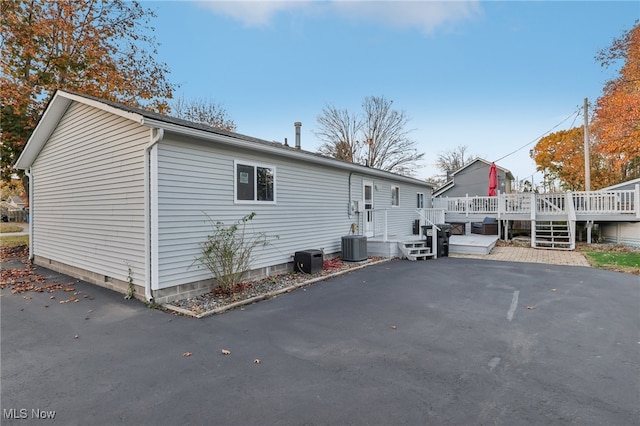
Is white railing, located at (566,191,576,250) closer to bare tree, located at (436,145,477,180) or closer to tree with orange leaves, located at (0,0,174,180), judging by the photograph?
tree with orange leaves, located at (0,0,174,180)

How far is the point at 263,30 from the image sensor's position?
11672 mm

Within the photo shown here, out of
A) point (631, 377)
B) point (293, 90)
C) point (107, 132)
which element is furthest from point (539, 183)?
point (107, 132)

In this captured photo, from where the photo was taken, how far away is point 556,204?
1327cm

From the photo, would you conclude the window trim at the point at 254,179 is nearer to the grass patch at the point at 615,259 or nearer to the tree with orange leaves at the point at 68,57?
the grass patch at the point at 615,259

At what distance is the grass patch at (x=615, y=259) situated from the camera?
811 centimetres

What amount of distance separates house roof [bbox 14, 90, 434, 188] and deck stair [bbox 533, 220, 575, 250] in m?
7.86

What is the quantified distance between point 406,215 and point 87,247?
1208cm

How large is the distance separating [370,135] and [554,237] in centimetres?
1793

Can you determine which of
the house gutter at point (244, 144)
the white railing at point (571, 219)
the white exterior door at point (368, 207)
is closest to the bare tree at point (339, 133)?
the white exterior door at point (368, 207)

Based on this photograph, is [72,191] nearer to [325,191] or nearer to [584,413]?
[325,191]

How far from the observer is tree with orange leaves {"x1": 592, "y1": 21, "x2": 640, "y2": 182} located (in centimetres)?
1320

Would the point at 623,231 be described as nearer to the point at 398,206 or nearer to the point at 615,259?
the point at 615,259

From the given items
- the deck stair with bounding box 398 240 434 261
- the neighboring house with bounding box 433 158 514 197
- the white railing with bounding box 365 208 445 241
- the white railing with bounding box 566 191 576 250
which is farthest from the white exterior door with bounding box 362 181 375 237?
the neighboring house with bounding box 433 158 514 197

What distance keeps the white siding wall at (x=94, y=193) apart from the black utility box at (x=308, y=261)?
3654 millimetres
